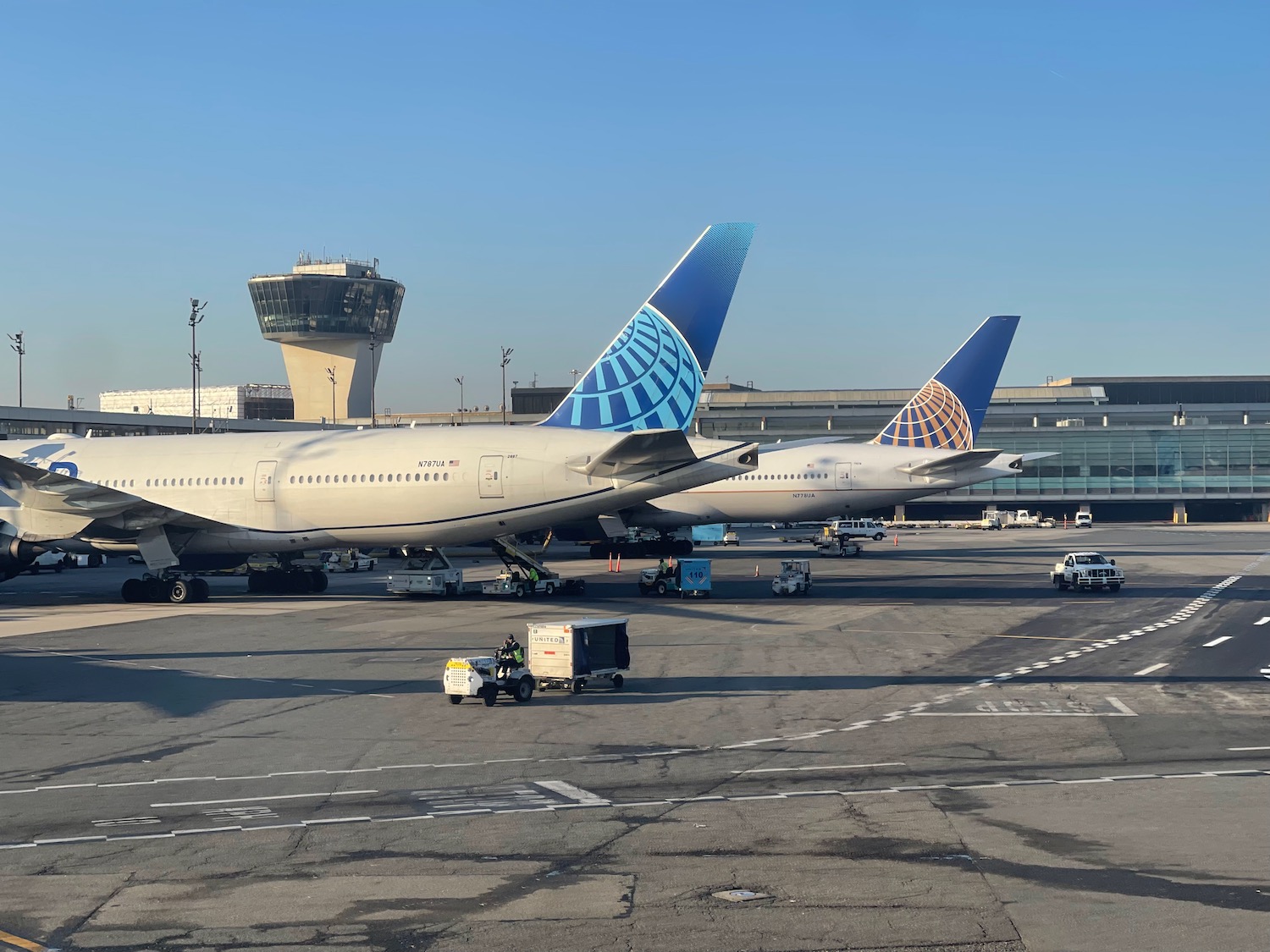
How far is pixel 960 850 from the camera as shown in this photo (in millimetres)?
14680

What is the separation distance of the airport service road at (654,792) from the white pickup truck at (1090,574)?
41.3ft

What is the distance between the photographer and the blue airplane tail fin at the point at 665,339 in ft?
158

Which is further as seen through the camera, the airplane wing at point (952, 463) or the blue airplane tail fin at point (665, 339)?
the airplane wing at point (952, 463)

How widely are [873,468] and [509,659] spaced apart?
43779 millimetres

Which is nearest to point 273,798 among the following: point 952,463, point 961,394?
point 952,463

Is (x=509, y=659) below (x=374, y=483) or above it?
below

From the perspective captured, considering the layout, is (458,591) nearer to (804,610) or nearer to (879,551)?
(804,610)

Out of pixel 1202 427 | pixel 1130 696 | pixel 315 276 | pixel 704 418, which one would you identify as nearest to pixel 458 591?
pixel 1130 696

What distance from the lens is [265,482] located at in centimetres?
4791

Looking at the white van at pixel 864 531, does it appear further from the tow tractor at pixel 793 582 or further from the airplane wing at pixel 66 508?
the airplane wing at pixel 66 508

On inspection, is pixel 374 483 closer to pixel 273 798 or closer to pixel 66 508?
pixel 66 508

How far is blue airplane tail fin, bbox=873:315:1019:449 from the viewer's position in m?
69.9

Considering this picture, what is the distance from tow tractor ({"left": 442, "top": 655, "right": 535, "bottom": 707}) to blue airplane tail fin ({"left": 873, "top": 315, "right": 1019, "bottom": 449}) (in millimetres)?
49718

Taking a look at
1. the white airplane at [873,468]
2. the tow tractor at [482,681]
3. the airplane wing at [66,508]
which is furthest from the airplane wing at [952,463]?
the tow tractor at [482,681]
